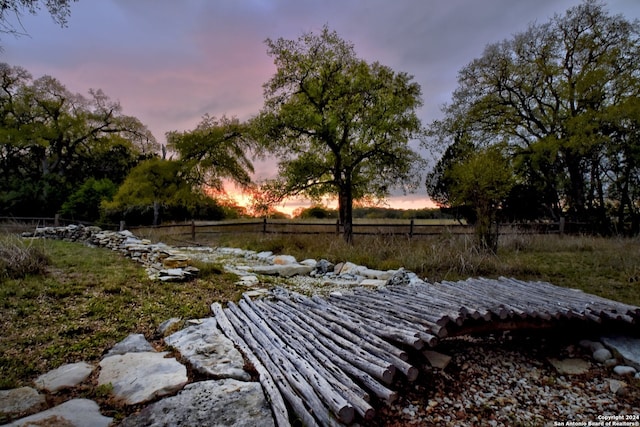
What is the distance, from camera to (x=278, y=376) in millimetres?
1995

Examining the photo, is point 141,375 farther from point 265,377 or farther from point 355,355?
point 355,355

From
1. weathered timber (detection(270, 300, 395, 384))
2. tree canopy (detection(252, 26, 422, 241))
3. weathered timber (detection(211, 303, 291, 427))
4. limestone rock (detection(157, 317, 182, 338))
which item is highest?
tree canopy (detection(252, 26, 422, 241))

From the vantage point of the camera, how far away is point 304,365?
6.72 ft

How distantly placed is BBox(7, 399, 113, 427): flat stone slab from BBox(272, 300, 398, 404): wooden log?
131 cm

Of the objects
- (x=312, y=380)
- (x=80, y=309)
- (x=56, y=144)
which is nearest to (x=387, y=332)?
(x=312, y=380)

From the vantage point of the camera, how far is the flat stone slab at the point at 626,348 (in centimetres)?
258

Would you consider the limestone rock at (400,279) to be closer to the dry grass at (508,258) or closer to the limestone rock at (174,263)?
the dry grass at (508,258)

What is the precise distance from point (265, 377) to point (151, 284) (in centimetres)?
333

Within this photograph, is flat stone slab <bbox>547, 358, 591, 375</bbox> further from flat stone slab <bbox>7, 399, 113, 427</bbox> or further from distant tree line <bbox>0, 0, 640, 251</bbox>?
distant tree line <bbox>0, 0, 640, 251</bbox>

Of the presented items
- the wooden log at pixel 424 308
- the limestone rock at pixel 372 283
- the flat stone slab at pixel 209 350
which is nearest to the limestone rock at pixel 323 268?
the limestone rock at pixel 372 283

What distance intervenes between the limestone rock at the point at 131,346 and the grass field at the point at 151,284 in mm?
109

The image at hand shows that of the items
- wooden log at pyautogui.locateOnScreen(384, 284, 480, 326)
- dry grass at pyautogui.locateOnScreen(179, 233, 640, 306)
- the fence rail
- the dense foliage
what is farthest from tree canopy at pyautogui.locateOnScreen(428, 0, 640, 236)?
the dense foliage

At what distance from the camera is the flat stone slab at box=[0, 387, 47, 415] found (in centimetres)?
168

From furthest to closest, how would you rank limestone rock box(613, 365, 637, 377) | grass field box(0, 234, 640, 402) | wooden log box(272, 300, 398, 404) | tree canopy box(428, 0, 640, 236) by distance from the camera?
tree canopy box(428, 0, 640, 236) < grass field box(0, 234, 640, 402) < limestone rock box(613, 365, 637, 377) < wooden log box(272, 300, 398, 404)
